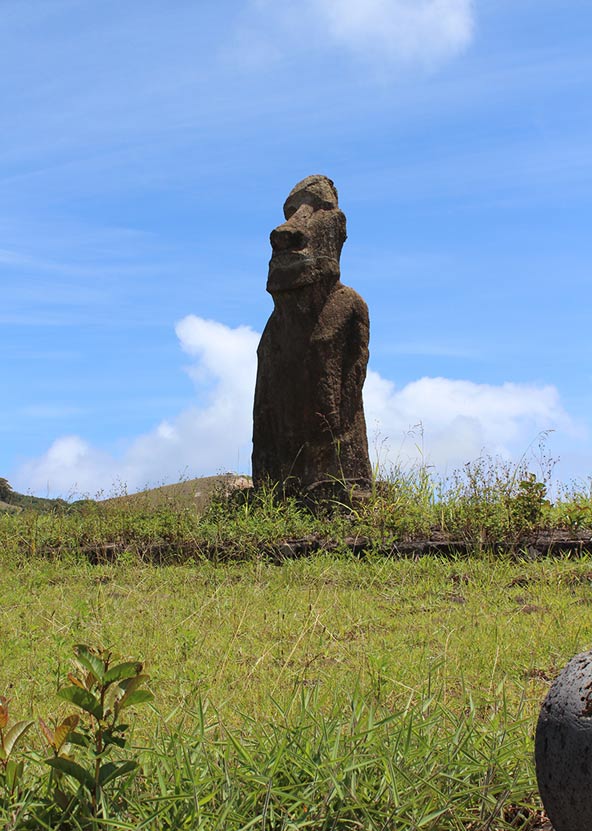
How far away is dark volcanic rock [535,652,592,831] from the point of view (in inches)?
95.2

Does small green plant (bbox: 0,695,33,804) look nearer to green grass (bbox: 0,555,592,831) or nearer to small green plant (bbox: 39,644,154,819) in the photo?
small green plant (bbox: 39,644,154,819)

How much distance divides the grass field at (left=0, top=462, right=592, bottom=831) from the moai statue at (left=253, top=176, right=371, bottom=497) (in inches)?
20.7

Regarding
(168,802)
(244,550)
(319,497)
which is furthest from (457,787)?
(319,497)

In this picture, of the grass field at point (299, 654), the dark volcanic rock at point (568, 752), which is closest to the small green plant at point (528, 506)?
the grass field at point (299, 654)

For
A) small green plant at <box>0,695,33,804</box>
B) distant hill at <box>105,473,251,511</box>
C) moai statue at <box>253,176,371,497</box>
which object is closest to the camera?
small green plant at <box>0,695,33,804</box>

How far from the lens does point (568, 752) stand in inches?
96.5

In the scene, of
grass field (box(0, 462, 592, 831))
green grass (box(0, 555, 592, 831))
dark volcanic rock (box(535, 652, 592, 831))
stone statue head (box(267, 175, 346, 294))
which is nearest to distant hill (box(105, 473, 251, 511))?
grass field (box(0, 462, 592, 831))

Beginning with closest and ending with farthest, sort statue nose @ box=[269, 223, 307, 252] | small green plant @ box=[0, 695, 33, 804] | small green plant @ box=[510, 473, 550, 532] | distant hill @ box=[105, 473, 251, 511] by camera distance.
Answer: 1. small green plant @ box=[0, 695, 33, 804]
2. small green plant @ box=[510, 473, 550, 532]
3. statue nose @ box=[269, 223, 307, 252]
4. distant hill @ box=[105, 473, 251, 511]

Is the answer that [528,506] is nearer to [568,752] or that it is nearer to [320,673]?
[320,673]

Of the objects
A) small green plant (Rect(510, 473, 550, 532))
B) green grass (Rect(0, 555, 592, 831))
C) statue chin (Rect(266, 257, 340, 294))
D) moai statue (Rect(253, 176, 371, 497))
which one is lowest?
green grass (Rect(0, 555, 592, 831))

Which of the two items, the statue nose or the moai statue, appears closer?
the moai statue

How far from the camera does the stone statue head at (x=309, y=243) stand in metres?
9.91

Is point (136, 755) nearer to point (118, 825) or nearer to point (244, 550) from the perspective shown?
point (118, 825)

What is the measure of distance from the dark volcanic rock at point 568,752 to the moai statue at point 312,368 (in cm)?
709
